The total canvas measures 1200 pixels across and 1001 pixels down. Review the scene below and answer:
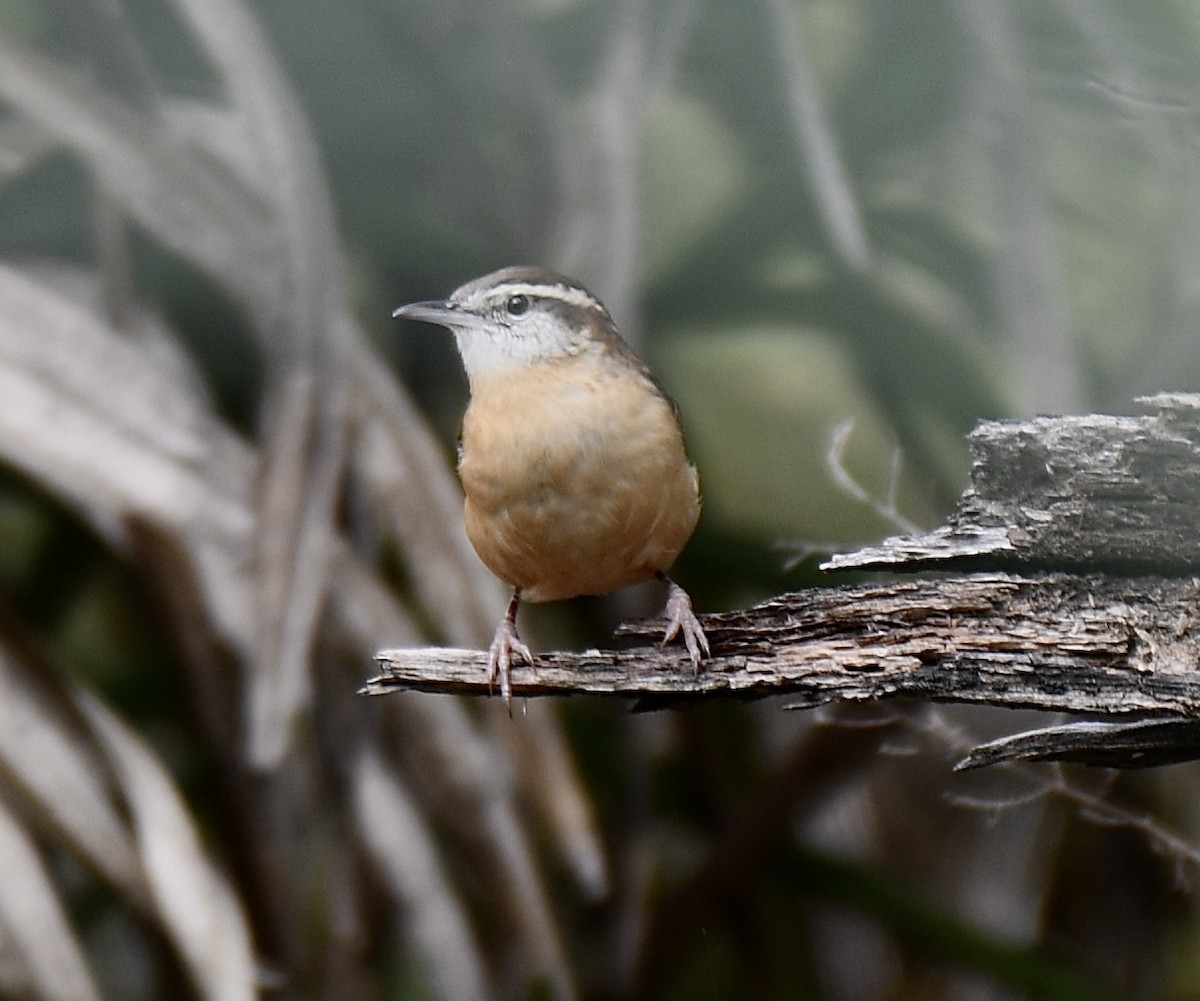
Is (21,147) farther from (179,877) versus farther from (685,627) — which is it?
Result: (685,627)

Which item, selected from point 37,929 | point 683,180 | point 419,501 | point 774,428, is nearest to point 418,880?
point 37,929

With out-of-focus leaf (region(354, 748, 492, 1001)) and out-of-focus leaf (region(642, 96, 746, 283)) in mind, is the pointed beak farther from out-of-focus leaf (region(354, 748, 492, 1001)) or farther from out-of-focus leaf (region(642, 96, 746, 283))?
out-of-focus leaf (region(642, 96, 746, 283))

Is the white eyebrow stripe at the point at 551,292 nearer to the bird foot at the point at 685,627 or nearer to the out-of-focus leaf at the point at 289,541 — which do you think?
the bird foot at the point at 685,627

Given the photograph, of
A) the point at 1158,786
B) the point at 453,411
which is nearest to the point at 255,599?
the point at 453,411

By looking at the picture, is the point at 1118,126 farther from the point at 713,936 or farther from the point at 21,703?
the point at 21,703

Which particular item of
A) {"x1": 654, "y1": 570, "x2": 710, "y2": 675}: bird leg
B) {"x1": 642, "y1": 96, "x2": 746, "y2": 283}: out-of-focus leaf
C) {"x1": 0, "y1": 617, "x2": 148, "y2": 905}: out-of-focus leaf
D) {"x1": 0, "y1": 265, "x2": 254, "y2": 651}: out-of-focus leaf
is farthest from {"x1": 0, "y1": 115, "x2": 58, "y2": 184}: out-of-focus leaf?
{"x1": 654, "y1": 570, "x2": 710, "y2": 675}: bird leg

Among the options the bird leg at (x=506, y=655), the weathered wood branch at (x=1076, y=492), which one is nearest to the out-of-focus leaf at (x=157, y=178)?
the bird leg at (x=506, y=655)
